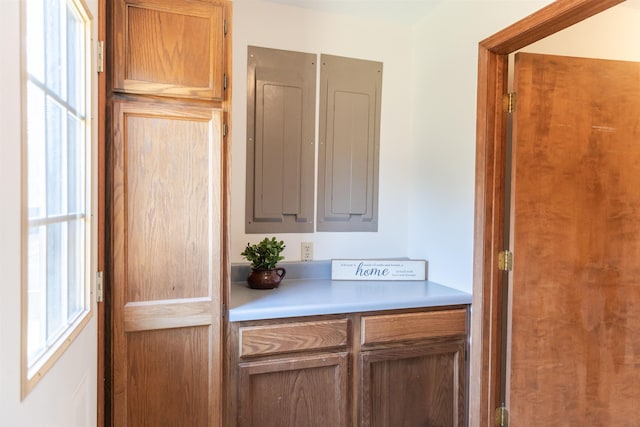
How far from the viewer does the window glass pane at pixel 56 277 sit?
90 cm

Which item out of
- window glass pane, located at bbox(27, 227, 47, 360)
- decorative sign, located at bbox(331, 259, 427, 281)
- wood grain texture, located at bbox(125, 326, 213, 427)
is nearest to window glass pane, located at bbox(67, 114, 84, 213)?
window glass pane, located at bbox(27, 227, 47, 360)

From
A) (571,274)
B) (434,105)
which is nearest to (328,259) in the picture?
(434,105)

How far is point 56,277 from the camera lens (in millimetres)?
960

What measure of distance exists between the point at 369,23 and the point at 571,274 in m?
1.70

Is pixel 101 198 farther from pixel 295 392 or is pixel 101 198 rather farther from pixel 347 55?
pixel 347 55

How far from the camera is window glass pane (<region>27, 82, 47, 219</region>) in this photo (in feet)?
2.50

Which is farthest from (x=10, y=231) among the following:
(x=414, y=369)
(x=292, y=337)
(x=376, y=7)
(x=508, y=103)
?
(x=376, y=7)

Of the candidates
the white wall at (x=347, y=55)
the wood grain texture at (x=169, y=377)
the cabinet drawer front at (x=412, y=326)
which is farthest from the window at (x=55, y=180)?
the cabinet drawer front at (x=412, y=326)

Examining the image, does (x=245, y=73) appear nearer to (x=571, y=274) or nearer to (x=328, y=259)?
(x=328, y=259)

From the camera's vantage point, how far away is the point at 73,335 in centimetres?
101

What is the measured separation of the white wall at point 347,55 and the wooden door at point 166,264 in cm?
60

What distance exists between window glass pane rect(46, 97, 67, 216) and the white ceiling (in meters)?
1.48

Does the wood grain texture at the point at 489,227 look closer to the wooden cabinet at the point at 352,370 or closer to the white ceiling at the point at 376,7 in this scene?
the wooden cabinet at the point at 352,370

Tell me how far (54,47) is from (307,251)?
1503 mm
